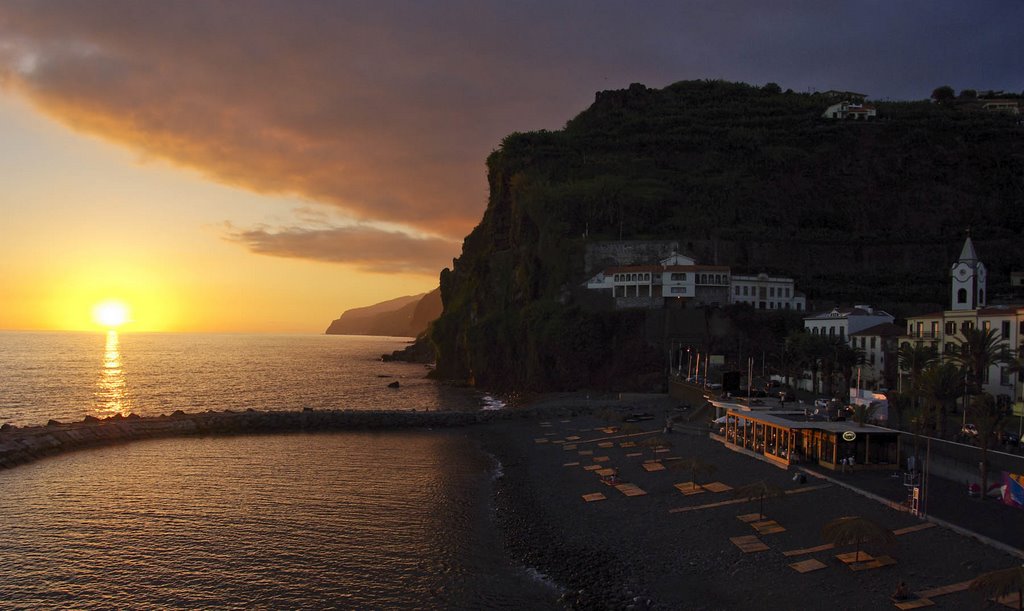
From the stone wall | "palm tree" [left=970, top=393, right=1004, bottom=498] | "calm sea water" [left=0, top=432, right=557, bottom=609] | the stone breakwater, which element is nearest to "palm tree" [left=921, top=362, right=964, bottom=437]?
"palm tree" [left=970, top=393, right=1004, bottom=498]

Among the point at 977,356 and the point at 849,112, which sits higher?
the point at 849,112

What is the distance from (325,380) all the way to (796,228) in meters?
94.7

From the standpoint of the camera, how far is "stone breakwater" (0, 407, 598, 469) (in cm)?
5751

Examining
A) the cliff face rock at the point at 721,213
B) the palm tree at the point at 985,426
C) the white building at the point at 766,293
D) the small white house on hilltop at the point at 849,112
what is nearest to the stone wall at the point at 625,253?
the cliff face rock at the point at 721,213

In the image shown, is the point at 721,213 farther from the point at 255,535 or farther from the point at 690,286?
the point at 255,535

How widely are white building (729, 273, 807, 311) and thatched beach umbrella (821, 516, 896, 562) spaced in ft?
268

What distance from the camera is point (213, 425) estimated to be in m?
71.6

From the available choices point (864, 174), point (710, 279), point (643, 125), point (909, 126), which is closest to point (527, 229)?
point (710, 279)

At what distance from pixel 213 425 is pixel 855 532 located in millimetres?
65323

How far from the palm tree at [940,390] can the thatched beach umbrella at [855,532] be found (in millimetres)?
20611

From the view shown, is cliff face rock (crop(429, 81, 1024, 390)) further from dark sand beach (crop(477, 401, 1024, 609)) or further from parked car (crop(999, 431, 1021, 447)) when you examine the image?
dark sand beach (crop(477, 401, 1024, 609))

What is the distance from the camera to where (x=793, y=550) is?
84.5 feet

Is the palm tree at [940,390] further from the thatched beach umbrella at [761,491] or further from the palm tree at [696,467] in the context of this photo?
the thatched beach umbrella at [761,491]

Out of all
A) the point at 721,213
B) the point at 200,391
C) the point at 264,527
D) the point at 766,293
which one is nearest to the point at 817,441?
the point at 264,527
